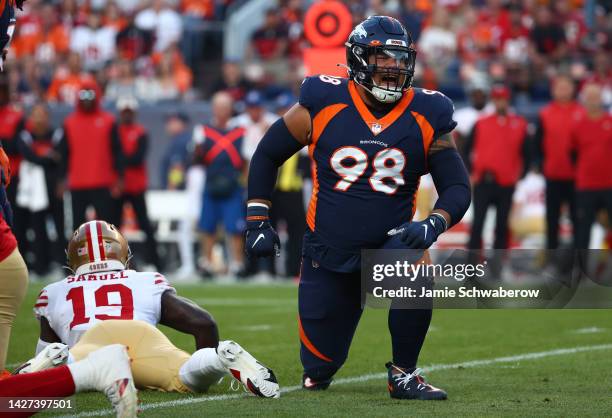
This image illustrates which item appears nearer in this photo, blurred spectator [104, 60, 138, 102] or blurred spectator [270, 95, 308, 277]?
blurred spectator [270, 95, 308, 277]

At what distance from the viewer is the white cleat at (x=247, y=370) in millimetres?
5465

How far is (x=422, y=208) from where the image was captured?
48.9ft

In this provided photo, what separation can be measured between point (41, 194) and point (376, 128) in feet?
30.3

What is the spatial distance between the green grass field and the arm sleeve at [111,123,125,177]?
230 cm

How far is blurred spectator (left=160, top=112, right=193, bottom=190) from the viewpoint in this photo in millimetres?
17266

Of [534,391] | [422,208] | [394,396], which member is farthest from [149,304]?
[422,208]

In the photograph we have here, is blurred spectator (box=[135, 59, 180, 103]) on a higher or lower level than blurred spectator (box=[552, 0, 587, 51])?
lower

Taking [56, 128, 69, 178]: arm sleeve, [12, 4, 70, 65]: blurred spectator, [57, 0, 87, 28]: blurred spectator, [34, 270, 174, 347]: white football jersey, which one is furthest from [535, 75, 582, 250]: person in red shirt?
[57, 0, 87, 28]: blurred spectator

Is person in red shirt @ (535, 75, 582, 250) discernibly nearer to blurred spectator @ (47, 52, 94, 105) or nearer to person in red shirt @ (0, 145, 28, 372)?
blurred spectator @ (47, 52, 94, 105)

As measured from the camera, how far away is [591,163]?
13.2 metres

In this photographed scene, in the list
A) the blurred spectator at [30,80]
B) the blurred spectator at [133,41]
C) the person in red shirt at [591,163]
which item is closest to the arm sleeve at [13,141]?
the blurred spectator at [30,80]

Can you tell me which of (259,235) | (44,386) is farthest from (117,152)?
(44,386)

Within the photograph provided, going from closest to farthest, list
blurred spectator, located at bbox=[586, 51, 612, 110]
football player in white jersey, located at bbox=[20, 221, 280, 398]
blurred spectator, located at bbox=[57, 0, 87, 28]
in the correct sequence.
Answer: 1. football player in white jersey, located at bbox=[20, 221, 280, 398]
2. blurred spectator, located at bbox=[586, 51, 612, 110]
3. blurred spectator, located at bbox=[57, 0, 87, 28]

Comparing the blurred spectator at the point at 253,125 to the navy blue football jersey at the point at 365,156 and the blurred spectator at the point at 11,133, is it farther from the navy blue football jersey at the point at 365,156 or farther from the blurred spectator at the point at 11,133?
the navy blue football jersey at the point at 365,156
